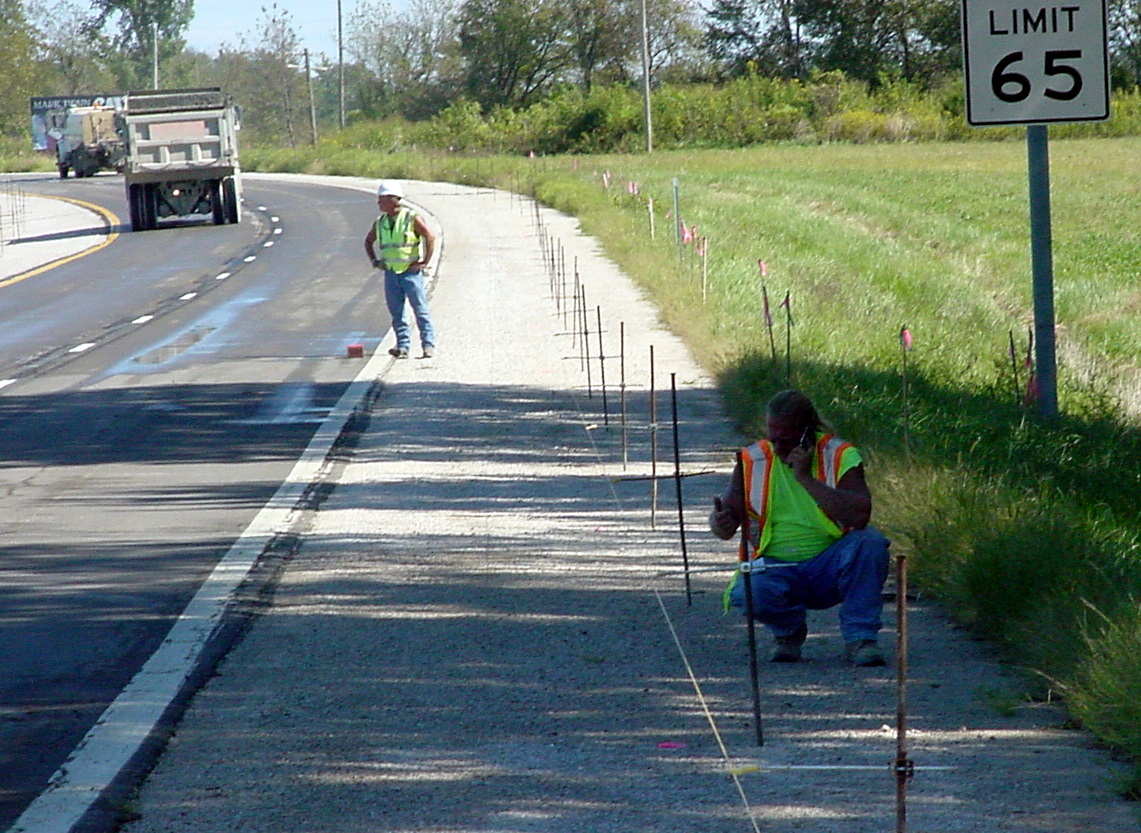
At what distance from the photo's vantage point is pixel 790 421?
588cm

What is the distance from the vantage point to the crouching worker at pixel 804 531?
584cm

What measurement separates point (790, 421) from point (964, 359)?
9.94 meters

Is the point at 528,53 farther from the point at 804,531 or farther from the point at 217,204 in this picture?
the point at 804,531

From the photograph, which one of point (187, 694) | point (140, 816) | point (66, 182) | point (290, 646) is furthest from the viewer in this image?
point (66, 182)

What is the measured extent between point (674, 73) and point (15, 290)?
7584 cm

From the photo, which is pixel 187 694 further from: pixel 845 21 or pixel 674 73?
pixel 674 73

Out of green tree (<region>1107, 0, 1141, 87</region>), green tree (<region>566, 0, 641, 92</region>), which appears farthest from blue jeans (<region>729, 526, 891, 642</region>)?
green tree (<region>566, 0, 641, 92</region>)

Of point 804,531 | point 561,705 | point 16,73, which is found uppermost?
point 16,73

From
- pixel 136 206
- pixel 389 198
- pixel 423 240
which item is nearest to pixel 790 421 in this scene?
pixel 389 198

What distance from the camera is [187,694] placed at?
5.82 m

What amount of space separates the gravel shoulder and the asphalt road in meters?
0.58

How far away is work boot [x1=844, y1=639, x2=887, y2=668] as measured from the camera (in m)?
5.76

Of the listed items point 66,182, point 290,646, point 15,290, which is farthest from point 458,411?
point 66,182

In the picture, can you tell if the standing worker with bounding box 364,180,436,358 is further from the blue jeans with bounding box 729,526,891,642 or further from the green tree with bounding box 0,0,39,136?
the green tree with bounding box 0,0,39,136
